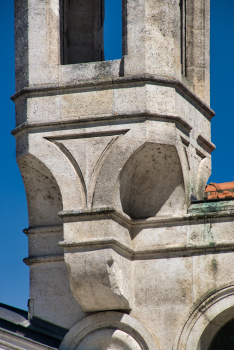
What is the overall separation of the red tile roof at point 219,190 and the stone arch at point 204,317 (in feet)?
4.93

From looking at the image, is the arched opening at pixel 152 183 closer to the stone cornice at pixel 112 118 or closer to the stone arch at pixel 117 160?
the stone arch at pixel 117 160

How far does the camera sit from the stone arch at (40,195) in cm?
1336

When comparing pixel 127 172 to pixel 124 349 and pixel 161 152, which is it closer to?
pixel 161 152

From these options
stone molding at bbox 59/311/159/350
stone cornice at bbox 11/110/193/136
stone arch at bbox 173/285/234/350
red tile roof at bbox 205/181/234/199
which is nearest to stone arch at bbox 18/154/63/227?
stone cornice at bbox 11/110/193/136

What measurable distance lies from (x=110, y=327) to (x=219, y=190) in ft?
8.34

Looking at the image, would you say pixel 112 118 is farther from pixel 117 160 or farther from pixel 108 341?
pixel 108 341

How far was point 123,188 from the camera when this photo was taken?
42.4ft

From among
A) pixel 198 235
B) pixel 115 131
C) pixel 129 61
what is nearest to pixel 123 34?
pixel 129 61

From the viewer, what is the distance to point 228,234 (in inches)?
504

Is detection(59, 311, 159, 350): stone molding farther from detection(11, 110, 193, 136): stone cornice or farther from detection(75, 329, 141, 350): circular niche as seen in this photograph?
detection(11, 110, 193, 136): stone cornice

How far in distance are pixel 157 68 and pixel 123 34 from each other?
70 centimetres

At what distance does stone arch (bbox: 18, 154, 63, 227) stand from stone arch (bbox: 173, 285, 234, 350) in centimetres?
233

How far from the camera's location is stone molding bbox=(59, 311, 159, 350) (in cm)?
1284

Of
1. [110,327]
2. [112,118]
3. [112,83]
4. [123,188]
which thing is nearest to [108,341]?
[110,327]
